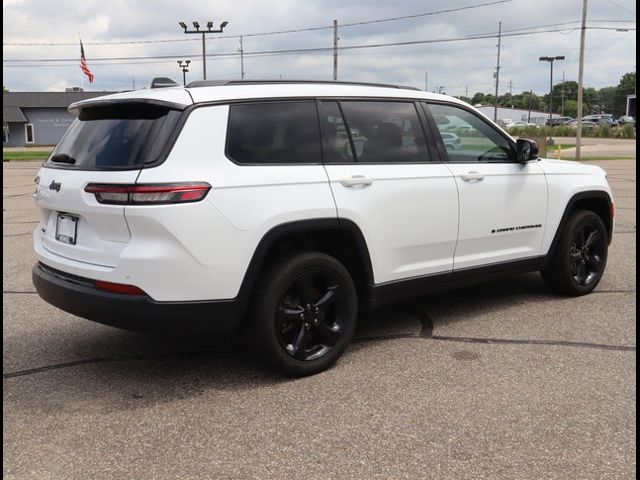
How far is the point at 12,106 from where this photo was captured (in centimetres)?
6412

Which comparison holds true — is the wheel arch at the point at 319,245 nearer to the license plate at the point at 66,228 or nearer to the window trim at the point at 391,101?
the window trim at the point at 391,101

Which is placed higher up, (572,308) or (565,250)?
(565,250)

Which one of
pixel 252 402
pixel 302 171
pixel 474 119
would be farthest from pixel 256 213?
pixel 474 119

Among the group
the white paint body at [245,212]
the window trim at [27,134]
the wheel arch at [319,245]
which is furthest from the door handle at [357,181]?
the window trim at [27,134]

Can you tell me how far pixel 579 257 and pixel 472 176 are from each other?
1720mm

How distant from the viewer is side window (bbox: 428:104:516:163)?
16.2 feet

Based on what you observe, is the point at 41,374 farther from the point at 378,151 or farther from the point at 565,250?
the point at 565,250

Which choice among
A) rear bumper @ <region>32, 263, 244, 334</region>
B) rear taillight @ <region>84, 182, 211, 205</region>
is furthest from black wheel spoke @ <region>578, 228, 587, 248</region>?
rear taillight @ <region>84, 182, 211, 205</region>

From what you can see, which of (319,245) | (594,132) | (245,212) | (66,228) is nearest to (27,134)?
(594,132)

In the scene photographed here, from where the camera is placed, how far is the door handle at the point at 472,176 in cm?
483

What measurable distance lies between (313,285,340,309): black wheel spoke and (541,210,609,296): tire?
2.52 meters

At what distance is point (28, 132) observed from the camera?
65375 mm

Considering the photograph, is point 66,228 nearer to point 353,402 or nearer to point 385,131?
point 353,402

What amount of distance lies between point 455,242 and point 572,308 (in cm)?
148
